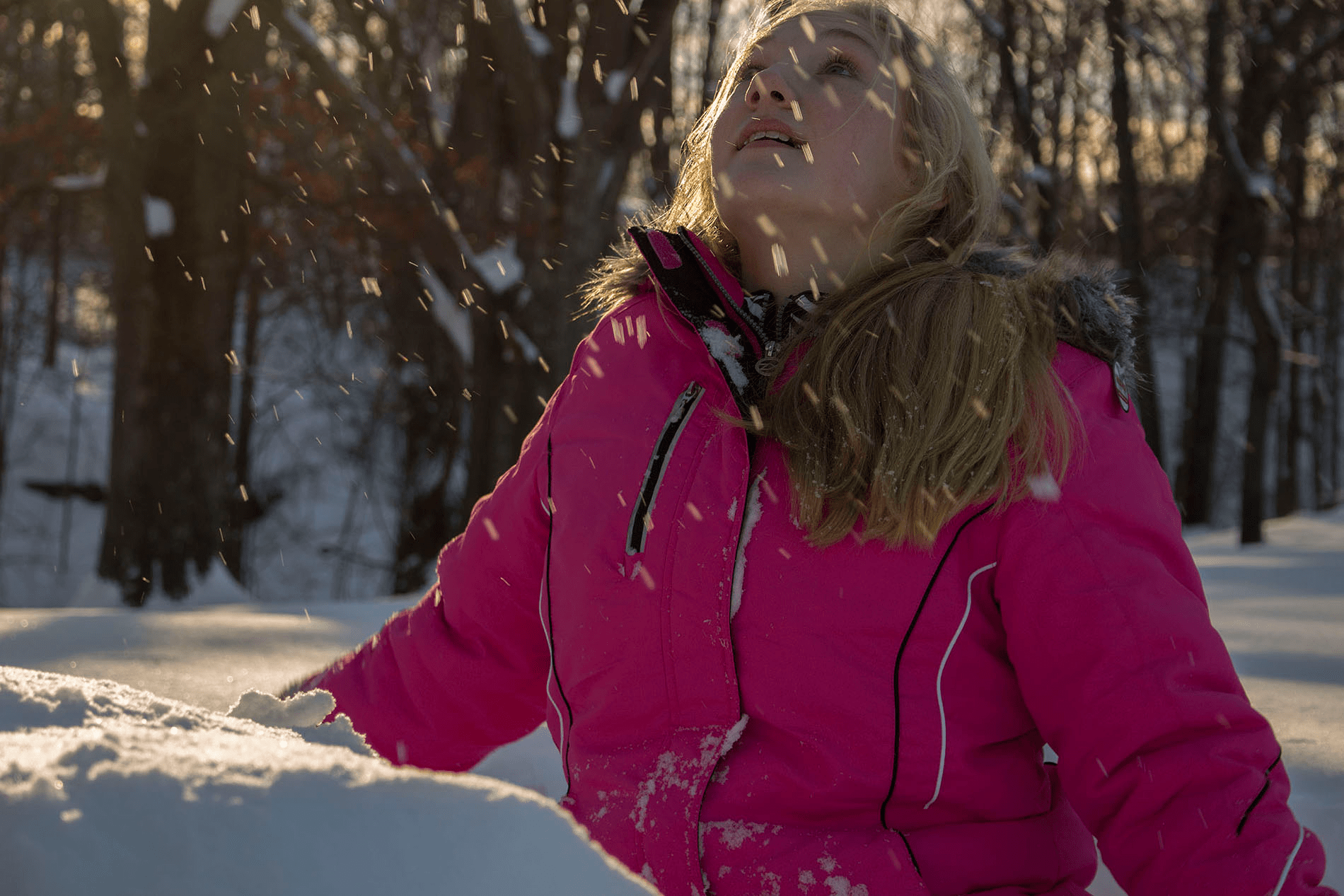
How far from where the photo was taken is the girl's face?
63.5 inches

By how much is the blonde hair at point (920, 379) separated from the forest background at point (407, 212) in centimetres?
73

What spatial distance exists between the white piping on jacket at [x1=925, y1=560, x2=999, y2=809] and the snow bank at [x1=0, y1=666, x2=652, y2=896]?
0.67m

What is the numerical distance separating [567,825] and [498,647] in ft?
3.57

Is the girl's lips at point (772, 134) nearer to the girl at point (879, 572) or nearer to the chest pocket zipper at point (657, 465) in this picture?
the girl at point (879, 572)

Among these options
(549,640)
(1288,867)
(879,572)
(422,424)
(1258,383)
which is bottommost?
(1288,867)

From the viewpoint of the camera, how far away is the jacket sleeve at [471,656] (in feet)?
5.90

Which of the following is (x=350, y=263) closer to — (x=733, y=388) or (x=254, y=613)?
(x=254, y=613)

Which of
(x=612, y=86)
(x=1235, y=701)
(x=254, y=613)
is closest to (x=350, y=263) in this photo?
(x=612, y=86)

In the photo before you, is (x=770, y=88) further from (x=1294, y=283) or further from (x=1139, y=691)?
(x=1294, y=283)

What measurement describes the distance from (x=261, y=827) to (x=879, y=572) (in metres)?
0.88

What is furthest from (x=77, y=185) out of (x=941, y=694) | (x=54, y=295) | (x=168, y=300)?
(x=54, y=295)

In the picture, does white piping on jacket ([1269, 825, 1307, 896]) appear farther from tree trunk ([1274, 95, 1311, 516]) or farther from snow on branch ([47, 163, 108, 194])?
tree trunk ([1274, 95, 1311, 516])

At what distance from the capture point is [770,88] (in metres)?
1.65

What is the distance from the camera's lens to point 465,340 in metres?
5.89
